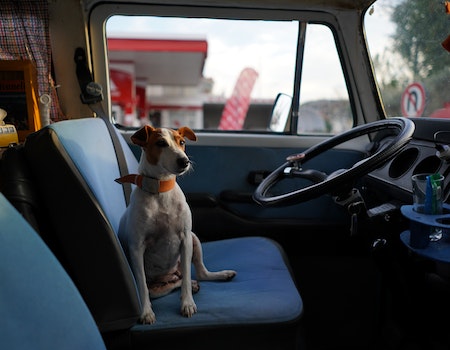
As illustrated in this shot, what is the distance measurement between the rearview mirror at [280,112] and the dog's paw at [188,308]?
1312 millimetres

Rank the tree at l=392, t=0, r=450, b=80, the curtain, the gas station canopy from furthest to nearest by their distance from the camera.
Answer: the gas station canopy
the curtain
the tree at l=392, t=0, r=450, b=80

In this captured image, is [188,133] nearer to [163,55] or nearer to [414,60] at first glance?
[414,60]

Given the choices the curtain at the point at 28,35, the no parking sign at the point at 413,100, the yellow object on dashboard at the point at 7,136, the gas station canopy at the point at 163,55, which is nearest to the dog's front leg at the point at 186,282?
the yellow object on dashboard at the point at 7,136

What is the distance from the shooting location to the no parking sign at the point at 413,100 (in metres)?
1.98

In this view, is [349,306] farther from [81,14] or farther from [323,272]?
[81,14]

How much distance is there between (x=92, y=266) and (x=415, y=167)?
115 centimetres

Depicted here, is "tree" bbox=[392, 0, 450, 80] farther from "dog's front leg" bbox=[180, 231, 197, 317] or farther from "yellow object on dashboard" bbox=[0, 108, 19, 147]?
"yellow object on dashboard" bbox=[0, 108, 19, 147]

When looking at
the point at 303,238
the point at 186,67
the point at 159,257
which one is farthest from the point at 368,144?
the point at 186,67

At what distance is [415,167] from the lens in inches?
58.7

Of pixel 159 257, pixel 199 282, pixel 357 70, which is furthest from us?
pixel 357 70

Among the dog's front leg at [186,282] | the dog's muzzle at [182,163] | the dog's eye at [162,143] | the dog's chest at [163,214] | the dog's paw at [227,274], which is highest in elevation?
the dog's eye at [162,143]

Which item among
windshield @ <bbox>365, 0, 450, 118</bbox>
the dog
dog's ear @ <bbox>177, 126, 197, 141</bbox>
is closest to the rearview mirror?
windshield @ <bbox>365, 0, 450, 118</bbox>

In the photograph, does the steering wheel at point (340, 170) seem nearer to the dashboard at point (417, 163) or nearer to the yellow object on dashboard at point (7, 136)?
the dashboard at point (417, 163)

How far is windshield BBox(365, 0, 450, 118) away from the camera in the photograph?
1772 millimetres
